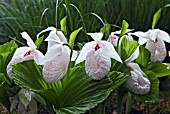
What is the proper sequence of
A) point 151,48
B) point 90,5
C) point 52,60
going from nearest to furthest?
1. point 52,60
2. point 151,48
3. point 90,5

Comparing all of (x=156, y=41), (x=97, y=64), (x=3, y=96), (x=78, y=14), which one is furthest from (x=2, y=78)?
(x=78, y=14)

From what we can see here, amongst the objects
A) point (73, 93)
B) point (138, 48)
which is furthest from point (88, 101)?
point (138, 48)

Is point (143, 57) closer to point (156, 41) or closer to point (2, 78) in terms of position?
point (156, 41)

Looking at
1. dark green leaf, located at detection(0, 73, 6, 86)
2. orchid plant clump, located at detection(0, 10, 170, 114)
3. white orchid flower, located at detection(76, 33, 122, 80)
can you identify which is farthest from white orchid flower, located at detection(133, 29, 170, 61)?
dark green leaf, located at detection(0, 73, 6, 86)

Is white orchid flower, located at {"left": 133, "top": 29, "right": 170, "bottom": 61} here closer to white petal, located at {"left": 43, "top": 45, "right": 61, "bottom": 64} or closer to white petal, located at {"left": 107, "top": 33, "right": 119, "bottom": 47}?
white petal, located at {"left": 107, "top": 33, "right": 119, "bottom": 47}

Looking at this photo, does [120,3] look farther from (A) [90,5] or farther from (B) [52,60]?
(B) [52,60]

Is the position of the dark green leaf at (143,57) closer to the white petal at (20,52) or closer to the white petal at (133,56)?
the white petal at (133,56)
